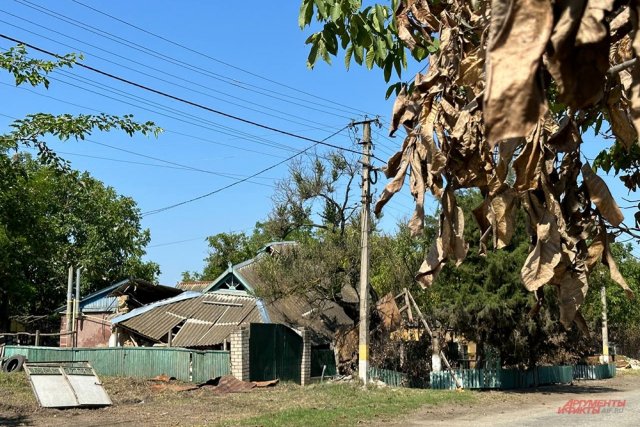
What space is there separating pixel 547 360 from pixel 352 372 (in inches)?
376

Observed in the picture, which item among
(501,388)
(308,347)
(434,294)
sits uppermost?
(434,294)

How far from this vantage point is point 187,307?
27.4 m

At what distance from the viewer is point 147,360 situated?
22875mm

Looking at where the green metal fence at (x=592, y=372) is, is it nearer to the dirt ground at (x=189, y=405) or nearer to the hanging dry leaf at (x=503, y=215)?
the dirt ground at (x=189, y=405)

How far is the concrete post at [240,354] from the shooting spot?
70.4 ft

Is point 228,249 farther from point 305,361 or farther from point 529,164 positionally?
point 529,164

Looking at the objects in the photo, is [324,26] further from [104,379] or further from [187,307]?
[187,307]

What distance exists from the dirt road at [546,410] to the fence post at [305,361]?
5863mm

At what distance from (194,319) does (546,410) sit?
44.6 ft

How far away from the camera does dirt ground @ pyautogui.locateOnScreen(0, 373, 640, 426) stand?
571 inches

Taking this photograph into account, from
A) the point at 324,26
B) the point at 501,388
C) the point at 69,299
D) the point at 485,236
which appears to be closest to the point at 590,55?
the point at 485,236

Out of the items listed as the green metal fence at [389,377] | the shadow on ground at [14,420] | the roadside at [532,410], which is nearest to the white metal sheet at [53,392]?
the shadow on ground at [14,420]

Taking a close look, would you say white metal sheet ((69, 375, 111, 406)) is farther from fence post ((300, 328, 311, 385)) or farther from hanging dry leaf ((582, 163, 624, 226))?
hanging dry leaf ((582, 163, 624, 226))

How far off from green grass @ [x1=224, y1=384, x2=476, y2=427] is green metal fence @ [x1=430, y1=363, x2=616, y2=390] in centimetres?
195
